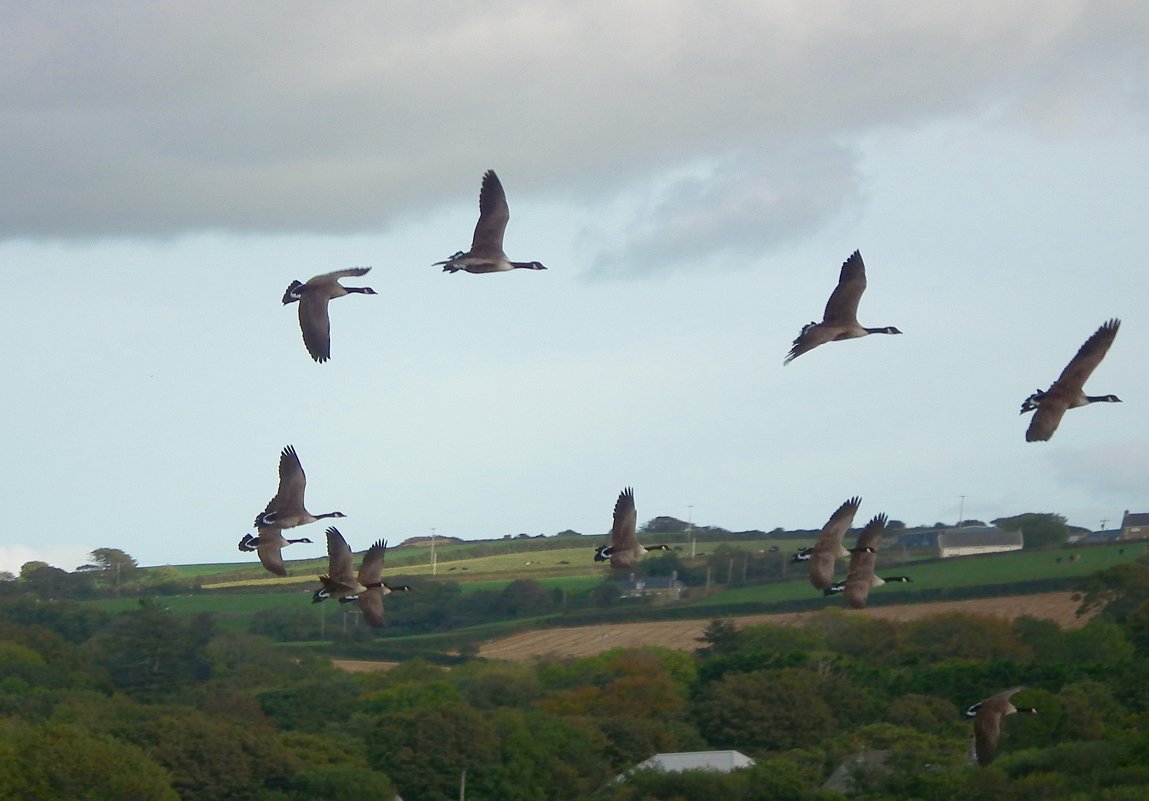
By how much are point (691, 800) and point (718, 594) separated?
63392mm

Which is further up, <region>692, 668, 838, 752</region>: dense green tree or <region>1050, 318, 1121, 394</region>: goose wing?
<region>1050, 318, 1121, 394</region>: goose wing

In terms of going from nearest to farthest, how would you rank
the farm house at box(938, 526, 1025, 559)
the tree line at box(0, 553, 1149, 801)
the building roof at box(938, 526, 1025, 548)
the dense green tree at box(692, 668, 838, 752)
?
1. the tree line at box(0, 553, 1149, 801)
2. the dense green tree at box(692, 668, 838, 752)
3. the farm house at box(938, 526, 1025, 559)
4. the building roof at box(938, 526, 1025, 548)

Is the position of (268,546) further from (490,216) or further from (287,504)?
(490,216)

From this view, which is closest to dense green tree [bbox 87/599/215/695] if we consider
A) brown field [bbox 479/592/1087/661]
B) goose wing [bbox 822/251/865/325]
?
brown field [bbox 479/592/1087/661]

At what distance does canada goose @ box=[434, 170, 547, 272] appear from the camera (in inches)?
1688

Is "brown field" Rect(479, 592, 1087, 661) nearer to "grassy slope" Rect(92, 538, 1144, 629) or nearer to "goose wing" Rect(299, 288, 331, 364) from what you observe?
"grassy slope" Rect(92, 538, 1144, 629)

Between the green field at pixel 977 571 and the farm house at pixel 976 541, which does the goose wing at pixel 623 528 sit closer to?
the green field at pixel 977 571

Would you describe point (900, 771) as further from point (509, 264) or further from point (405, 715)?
point (509, 264)

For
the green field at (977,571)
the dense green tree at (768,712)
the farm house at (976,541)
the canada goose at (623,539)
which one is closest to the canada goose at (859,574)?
the canada goose at (623,539)

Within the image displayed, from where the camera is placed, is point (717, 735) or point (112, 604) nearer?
point (717, 735)

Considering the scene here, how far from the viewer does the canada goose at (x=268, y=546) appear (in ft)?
147

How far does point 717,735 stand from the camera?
109 m

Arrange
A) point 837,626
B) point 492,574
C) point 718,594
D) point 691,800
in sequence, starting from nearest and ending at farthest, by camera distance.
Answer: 1. point 691,800
2. point 837,626
3. point 718,594
4. point 492,574

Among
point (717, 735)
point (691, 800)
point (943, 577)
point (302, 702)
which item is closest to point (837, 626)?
point (943, 577)
